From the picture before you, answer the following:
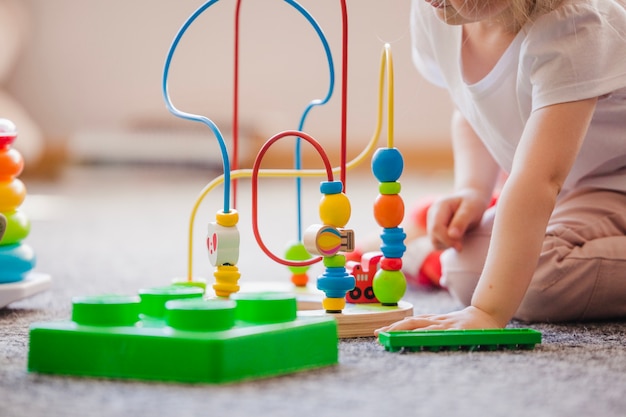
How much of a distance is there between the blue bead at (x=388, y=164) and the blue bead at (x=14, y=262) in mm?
402

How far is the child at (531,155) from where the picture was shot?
0.79 metres

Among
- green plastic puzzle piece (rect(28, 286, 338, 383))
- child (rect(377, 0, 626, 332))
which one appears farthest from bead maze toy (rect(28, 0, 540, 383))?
child (rect(377, 0, 626, 332))

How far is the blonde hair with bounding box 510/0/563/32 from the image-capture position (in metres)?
0.86

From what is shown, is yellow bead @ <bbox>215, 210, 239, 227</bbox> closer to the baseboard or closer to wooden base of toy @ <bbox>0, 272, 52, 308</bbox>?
wooden base of toy @ <bbox>0, 272, 52, 308</bbox>

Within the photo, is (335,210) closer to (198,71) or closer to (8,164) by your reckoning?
(8,164)

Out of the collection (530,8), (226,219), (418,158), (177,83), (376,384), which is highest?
(177,83)

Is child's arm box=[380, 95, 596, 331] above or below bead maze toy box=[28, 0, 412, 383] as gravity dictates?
above

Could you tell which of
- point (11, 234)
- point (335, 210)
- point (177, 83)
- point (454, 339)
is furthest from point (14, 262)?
point (177, 83)

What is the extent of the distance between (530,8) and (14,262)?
60 cm

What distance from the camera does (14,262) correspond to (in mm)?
951

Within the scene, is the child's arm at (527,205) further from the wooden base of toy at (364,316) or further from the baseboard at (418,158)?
the baseboard at (418,158)

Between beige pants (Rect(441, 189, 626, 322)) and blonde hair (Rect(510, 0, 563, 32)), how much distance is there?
0.80 feet

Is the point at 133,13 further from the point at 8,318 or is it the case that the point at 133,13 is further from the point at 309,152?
the point at 8,318

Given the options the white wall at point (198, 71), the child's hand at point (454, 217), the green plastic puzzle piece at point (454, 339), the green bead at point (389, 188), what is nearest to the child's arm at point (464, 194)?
the child's hand at point (454, 217)
